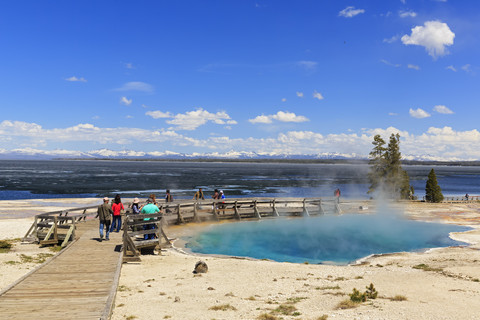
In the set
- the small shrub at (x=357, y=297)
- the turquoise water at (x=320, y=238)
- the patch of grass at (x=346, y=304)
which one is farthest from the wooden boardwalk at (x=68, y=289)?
the turquoise water at (x=320, y=238)

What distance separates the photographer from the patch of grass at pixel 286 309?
1054cm

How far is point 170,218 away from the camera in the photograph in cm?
3116

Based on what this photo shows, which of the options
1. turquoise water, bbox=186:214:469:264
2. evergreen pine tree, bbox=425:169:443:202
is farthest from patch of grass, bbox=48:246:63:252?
evergreen pine tree, bbox=425:169:443:202

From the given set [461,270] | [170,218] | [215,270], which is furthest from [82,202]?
[461,270]

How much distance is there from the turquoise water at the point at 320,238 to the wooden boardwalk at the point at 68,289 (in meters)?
8.65

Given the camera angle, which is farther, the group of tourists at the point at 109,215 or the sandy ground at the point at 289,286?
the group of tourists at the point at 109,215

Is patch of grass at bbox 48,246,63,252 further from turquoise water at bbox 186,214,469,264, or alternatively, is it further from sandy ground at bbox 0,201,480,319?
turquoise water at bbox 186,214,469,264

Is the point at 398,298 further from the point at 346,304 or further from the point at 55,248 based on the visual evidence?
the point at 55,248

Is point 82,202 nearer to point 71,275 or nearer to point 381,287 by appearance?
point 71,275

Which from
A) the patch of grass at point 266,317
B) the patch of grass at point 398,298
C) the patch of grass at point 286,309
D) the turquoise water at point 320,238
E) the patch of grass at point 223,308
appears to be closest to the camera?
the patch of grass at point 266,317

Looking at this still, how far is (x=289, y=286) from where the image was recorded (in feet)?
45.1

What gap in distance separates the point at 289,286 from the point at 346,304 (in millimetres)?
2948

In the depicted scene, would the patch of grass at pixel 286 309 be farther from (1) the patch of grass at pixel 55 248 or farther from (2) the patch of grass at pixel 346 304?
(1) the patch of grass at pixel 55 248

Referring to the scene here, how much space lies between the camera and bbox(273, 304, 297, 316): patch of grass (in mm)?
10539
